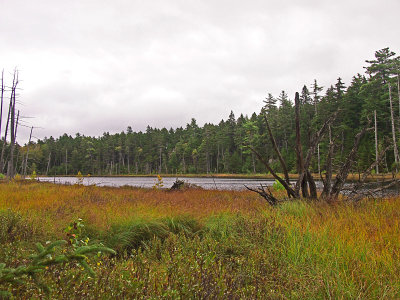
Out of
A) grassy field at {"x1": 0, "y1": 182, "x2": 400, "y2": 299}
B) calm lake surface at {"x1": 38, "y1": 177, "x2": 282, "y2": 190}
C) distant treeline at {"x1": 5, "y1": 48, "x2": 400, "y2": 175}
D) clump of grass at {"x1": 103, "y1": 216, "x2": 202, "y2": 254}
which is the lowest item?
calm lake surface at {"x1": 38, "y1": 177, "x2": 282, "y2": 190}

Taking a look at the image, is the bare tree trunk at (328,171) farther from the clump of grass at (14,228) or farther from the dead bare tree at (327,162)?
the clump of grass at (14,228)

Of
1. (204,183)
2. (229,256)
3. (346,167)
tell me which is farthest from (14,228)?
(204,183)

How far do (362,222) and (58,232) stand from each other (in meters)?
5.66

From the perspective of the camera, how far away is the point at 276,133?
6800 cm

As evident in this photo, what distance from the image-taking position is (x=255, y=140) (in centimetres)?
6862

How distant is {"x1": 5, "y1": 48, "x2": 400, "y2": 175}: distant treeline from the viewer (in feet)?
140

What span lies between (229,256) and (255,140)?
218 ft

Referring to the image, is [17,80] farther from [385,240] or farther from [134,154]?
[134,154]

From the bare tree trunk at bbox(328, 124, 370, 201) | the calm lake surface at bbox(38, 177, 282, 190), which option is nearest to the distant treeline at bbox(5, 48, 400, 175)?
the calm lake surface at bbox(38, 177, 282, 190)

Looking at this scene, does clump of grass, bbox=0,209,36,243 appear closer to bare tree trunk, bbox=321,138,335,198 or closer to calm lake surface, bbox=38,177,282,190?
bare tree trunk, bbox=321,138,335,198

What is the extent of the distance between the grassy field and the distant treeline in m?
17.1

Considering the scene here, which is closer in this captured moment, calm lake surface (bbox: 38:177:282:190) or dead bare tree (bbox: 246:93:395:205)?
dead bare tree (bbox: 246:93:395:205)

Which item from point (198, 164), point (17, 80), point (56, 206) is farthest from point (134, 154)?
point (56, 206)

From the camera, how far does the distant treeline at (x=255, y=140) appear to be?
42719mm
